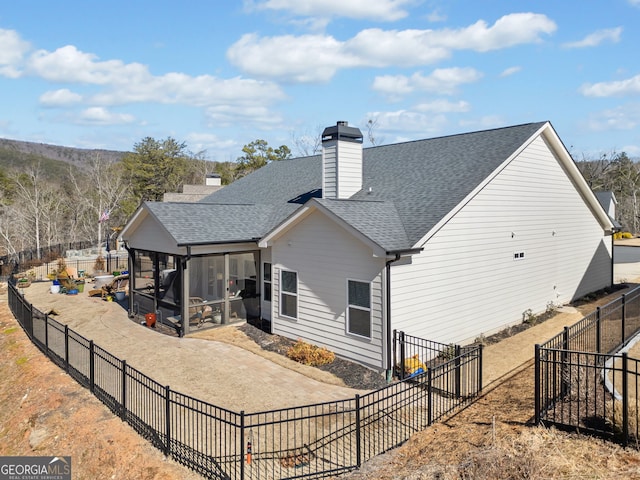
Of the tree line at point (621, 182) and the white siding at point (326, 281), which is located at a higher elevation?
the tree line at point (621, 182)

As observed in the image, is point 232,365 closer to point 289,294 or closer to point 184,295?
point 289,294

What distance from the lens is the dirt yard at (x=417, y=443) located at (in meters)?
6.25

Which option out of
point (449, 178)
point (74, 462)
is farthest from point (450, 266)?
point (74, 462)

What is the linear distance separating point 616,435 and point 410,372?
16.3 feet

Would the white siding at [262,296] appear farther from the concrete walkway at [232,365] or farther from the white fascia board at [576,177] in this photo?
the white fascia board at [576,177]

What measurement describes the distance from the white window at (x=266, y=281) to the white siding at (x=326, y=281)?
1.41 m

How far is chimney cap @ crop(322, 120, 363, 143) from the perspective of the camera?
15.5 metres

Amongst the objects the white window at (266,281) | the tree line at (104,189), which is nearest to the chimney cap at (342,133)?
the white window at (266,281)

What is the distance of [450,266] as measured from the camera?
13.5 m

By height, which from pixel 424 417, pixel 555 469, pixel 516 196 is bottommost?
pixel 424 417

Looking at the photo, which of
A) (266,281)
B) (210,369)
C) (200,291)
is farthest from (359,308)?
(200,291)

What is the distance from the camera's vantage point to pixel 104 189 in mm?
47750

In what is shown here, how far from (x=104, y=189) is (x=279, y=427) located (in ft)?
149

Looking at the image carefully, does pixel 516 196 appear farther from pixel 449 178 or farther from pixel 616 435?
pixel 616 435
